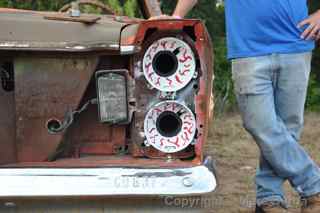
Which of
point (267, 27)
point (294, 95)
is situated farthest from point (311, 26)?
point (294, 95)

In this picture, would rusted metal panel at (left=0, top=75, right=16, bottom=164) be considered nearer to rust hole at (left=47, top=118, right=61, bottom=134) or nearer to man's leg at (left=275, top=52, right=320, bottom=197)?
rust hole at (left=47, top=118, right=61, bottom=134)

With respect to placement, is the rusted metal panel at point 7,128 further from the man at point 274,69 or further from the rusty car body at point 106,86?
the man at point 274,69

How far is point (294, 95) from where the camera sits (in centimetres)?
348

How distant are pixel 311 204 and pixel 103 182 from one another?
1.46m

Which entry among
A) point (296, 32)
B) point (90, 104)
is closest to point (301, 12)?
point (296, 32)

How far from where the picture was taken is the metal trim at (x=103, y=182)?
262 cm

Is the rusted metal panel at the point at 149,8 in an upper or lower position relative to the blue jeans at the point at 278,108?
upper

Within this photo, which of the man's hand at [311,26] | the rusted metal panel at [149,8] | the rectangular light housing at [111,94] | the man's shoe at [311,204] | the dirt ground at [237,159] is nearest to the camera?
the rectangular light housing at [111,94]

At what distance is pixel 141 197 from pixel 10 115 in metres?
0.72

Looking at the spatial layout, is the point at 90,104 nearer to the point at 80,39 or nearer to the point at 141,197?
the point at 80,39

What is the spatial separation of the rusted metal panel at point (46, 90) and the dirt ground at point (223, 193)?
299mm

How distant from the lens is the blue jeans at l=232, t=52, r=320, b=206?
338cm

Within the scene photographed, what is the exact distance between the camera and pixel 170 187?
2.65 metres

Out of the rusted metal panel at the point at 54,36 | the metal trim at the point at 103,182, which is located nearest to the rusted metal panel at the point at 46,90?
the rusted metal panel at the point at 54,36
